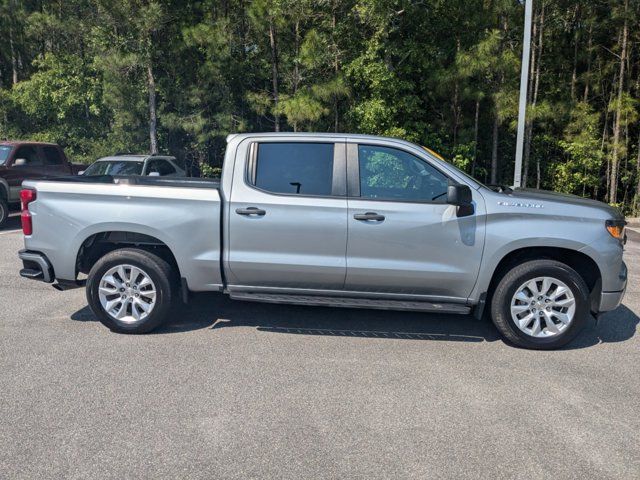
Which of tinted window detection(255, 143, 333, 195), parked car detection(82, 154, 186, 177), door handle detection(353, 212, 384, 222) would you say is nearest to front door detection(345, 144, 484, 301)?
door handle detection(353, 212, 384, 222)

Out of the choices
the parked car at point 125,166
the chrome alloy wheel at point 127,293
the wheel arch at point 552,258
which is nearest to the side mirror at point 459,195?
the wheel arch at point 552,258

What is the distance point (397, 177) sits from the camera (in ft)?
17.4

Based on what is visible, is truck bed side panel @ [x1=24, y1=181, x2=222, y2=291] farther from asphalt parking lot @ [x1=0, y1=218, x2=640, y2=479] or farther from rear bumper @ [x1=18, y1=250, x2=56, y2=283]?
asphalt parking lot @ [x1=0, y1=218, x2=640, y2=479]

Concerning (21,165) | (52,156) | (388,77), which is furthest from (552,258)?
(52,156)

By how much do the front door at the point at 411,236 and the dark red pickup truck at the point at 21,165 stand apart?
887 cm

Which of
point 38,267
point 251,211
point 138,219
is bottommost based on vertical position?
point 38,267

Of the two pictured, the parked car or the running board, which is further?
the parked car

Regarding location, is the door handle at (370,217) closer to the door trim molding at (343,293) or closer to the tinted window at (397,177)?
the tinted window at (397,177)

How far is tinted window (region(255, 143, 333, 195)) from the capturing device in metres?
5.27

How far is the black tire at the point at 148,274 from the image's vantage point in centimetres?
531

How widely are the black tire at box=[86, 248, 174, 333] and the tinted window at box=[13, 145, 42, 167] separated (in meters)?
8.87

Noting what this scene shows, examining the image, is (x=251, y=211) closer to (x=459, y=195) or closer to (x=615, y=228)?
(x=459, y=195)

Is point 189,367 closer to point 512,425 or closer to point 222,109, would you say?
point 512,425

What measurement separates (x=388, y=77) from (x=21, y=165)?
30.7ft
